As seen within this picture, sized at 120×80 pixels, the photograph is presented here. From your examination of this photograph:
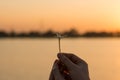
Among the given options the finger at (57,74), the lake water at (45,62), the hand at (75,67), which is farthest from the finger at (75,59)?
the lake water at (45,62)

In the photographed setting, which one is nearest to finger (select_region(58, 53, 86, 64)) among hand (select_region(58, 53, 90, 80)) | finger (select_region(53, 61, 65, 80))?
hand (select_region(58, 53, 90, 80))

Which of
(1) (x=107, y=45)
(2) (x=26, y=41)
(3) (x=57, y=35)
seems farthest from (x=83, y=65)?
(2) (x=26, y=41)

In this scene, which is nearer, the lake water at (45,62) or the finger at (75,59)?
the finger at (75,59)

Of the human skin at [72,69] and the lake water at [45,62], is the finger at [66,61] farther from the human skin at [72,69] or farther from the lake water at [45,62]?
the lake water at [45,62]

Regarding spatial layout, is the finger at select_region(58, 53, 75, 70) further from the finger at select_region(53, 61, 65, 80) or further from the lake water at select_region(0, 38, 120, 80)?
the lake water at select_region(0, 38, 120, 80)

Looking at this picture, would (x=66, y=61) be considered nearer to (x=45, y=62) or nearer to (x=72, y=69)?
(x=72, y=69)

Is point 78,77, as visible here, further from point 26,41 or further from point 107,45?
point 26,41

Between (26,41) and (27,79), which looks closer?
(27,79)

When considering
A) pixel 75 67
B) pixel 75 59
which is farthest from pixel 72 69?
pixel 75 59

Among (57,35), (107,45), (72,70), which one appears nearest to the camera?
(72,70)
